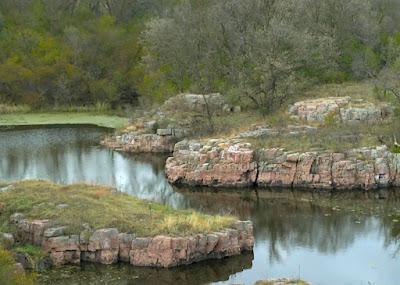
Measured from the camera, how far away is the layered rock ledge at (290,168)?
4072cm

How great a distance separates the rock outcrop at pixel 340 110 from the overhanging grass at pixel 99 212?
62.7ft

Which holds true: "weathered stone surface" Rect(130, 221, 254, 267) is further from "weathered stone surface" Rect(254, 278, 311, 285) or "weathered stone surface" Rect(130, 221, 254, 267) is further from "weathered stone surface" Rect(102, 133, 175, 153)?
"weathered stone surface" Rect(102, 133, 175, 153)

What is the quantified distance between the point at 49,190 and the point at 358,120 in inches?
928

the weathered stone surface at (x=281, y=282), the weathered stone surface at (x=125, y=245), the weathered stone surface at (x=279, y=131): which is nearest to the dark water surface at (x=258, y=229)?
the weathered stone surface at (x=125, y=245)

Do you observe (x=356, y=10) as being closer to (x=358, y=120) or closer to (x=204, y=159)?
(x=358, y=120)

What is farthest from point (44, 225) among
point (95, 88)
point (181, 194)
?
point (95, 88)

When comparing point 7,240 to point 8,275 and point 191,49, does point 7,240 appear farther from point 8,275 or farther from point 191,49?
point 191,49

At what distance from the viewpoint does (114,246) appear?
27656 mm

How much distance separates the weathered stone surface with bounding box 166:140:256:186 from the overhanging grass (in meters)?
10.2

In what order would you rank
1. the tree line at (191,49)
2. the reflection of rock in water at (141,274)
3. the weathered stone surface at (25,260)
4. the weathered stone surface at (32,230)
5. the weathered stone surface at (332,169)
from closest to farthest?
1. the weathered stone surface at (25,260)
2. the reflection of rock in water at (141,274)
3. the weathered stone surface at (32,230)
4. the weathered stone surface at (332,169)
5. the tree line at (191,49)

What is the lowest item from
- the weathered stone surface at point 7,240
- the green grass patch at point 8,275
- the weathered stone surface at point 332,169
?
the weathered stone surface at point 7,240

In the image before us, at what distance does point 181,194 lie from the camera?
40.7 meters

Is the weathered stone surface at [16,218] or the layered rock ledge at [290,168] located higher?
the layered rock ledge at [290,168]

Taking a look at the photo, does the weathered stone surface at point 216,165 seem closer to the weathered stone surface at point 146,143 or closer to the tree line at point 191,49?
the tree line at point 191,49
